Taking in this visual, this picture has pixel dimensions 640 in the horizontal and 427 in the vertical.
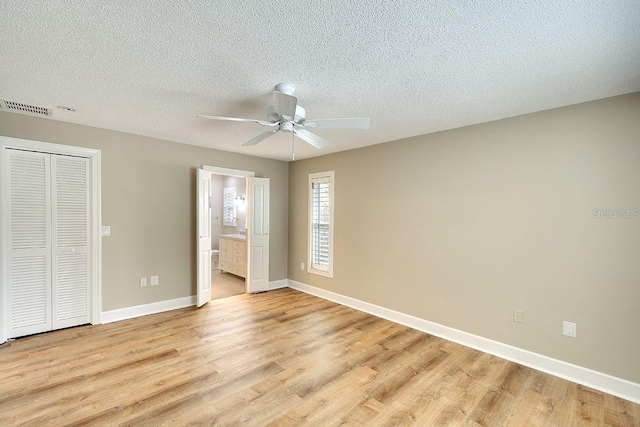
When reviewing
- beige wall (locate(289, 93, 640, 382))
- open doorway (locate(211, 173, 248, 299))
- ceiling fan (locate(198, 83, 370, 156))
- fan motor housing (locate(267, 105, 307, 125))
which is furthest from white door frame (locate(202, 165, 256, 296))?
fan motor housing (locate(267, 105, 307, 125))

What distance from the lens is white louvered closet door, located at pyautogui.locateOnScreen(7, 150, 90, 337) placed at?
123 inches

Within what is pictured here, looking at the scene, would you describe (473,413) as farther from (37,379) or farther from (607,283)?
(37,379)

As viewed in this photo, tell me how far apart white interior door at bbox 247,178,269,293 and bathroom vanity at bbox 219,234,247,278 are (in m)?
0.76

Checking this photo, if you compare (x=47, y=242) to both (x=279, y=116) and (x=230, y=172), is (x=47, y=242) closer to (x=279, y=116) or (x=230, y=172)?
(x=230, y=172)

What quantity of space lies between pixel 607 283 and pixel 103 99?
468 cm

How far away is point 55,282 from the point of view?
3.35m

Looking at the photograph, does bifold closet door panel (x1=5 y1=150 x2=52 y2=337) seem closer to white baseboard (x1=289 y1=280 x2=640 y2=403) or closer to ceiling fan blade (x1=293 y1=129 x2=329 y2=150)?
ceiling fan blade (x1=293 y1=129 x2=329 y2=150)

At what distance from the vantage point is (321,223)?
5004 mm

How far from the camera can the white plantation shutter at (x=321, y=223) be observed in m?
4.80

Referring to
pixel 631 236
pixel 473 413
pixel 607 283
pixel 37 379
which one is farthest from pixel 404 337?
pixel 37 379

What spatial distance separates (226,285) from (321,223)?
7.42 feet

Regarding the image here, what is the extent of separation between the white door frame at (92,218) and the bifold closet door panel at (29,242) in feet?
0.14

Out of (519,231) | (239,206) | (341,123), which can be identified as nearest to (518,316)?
(519,231)

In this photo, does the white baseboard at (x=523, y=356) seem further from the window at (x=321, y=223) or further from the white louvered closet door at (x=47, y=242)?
the white louvered closet door at (x=47, y=242)
